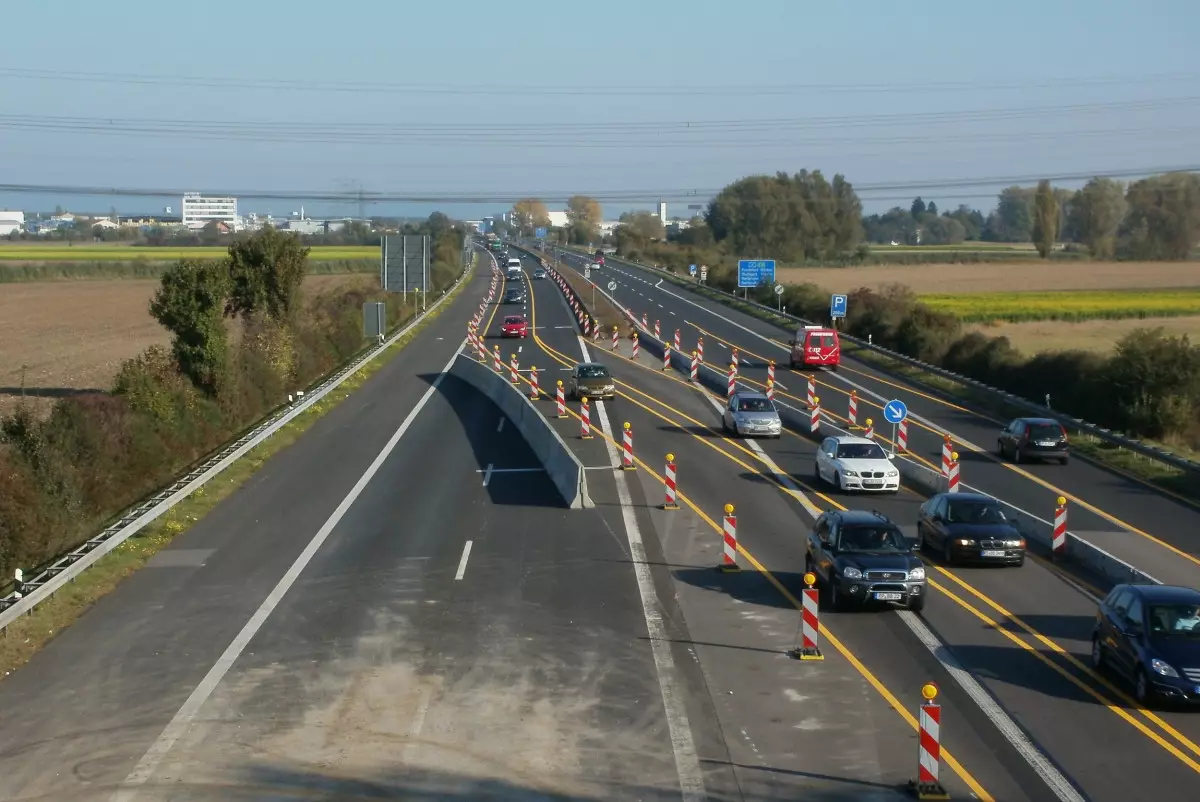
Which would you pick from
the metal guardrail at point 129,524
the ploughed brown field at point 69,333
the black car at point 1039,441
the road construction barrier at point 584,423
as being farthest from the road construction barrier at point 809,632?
the ploughed brown field at point 69,333

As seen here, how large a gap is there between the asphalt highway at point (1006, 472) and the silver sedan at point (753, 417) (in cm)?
417

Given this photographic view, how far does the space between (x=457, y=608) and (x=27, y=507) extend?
29.1ft

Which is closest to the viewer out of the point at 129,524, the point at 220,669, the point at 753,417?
the point at 220,669

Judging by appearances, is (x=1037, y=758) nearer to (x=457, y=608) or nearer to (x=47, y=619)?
(x=457, y=608)

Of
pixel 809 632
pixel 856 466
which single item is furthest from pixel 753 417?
pixel 809 632

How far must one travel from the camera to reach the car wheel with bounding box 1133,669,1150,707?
14.5 m

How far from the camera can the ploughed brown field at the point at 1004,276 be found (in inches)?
4222

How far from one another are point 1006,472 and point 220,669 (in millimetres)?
23948

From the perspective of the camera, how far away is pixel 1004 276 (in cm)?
12331

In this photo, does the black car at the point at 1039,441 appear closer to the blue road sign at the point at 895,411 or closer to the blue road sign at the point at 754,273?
the blue road sign at the point at 895,411

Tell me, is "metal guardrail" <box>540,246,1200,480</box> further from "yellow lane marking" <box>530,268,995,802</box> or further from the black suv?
the black suv

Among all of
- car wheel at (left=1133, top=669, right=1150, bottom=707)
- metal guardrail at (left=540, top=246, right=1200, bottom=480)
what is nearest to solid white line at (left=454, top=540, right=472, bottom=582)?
car wheel at (left=1133, top=669, right=1150, bottom=707)

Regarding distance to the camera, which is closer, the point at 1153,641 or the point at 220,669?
the point at 1153,641

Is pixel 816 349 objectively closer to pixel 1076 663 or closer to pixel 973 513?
pixel 973 513
